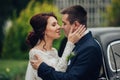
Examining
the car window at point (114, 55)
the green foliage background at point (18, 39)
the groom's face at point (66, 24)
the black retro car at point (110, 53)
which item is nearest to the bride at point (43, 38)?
the groom's face at point (66, 24)

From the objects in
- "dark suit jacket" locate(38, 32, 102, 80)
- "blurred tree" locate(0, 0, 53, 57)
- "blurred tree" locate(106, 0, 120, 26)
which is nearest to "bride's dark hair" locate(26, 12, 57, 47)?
"dark suit jacket" locate(38, 32, 102, 80)

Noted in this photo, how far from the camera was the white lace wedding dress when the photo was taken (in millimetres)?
6436

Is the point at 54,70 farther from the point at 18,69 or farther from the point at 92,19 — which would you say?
the point at 92,19

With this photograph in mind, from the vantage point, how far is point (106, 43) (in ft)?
26.8

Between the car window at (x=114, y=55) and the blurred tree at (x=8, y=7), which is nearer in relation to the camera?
the car window at (x=114, y=55)

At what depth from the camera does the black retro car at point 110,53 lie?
25.4 ft

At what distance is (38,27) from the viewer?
6828mm

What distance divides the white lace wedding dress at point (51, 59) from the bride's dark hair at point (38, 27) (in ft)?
0.48

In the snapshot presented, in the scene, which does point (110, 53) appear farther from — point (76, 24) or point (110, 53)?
point (76, 24)

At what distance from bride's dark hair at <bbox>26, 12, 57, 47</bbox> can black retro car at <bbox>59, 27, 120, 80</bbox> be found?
99 cm

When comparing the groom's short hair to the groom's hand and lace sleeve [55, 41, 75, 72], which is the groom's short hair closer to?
lace sleeve [55, 41, 75, 72]

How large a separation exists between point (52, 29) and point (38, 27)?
15cm

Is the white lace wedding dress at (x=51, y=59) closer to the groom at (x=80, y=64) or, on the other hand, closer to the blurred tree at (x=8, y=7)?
→ the groom at (x=80, y=64)

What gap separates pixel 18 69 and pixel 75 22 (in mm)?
8809
